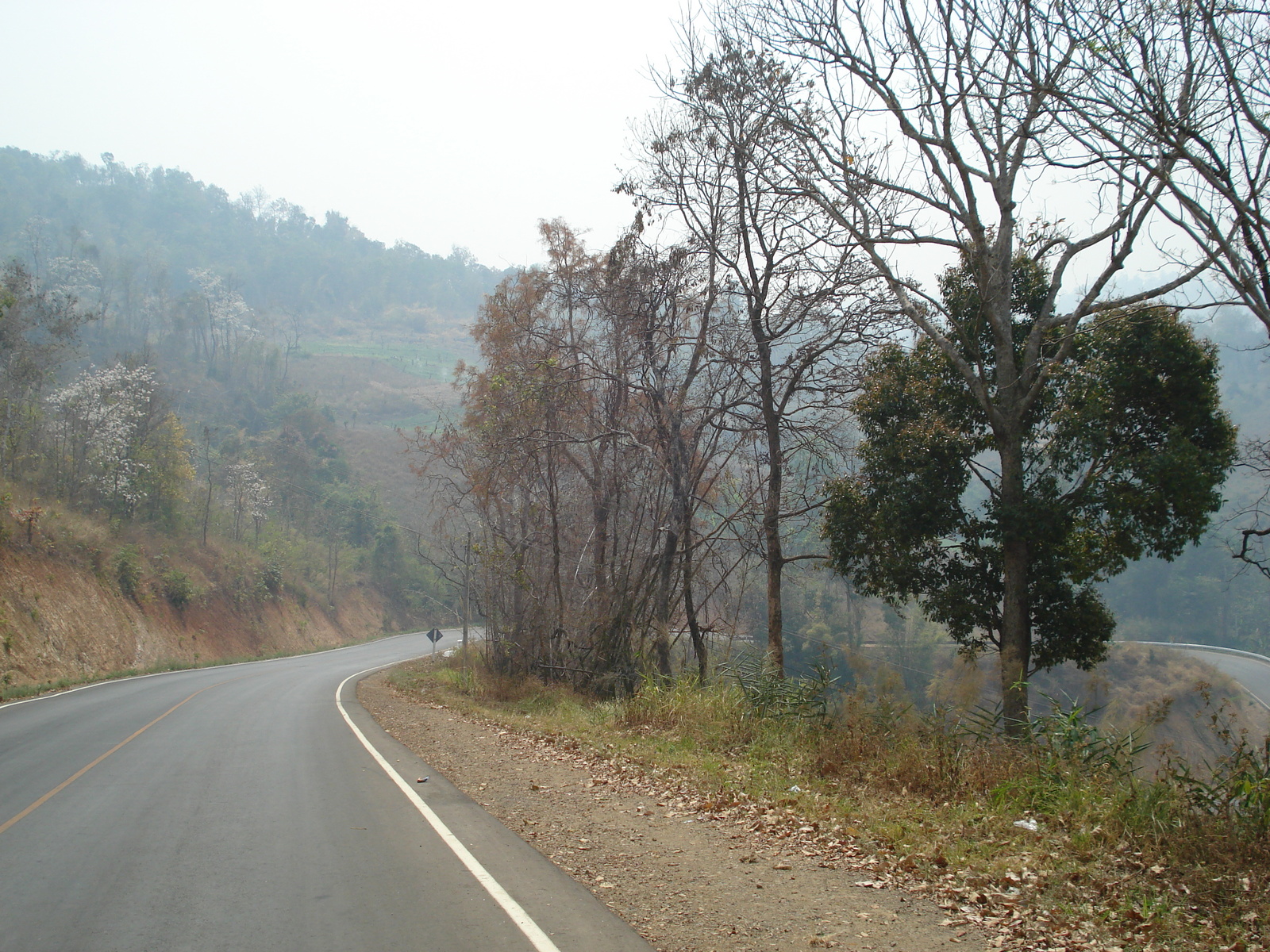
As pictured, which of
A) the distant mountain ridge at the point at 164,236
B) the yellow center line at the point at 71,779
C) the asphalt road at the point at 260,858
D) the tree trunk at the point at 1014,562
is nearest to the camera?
the asphalt road at the point at 260,858

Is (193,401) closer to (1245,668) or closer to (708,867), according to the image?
(1245,668)

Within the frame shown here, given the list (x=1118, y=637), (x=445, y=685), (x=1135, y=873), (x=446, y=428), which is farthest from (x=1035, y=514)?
(x=1118, y=637)

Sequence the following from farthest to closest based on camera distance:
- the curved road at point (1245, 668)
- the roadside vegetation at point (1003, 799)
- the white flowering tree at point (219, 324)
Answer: the white flowering tree at point (219, 324), the curved road at point (1245, 668), the roadside vegetation at point (1003, 799)

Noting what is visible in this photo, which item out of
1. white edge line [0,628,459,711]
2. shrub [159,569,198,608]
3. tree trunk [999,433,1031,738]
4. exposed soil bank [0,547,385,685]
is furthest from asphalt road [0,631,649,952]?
shrub [159,569,198,608]

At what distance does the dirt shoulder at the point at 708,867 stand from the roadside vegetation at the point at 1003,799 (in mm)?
205

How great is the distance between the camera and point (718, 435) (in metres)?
18.0

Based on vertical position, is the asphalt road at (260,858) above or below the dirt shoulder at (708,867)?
above

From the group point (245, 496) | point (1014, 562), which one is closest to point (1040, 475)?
point (1014, 562)

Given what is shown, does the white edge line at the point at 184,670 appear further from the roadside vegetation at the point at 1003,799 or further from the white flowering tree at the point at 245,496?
the roadside vegetation at the point at 1003,799

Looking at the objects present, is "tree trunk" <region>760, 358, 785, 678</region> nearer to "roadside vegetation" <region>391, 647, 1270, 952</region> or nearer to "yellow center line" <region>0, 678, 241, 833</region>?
"roadside vegetation" <region>391, 647, 1270, 952</region>

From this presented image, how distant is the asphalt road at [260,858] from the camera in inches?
197

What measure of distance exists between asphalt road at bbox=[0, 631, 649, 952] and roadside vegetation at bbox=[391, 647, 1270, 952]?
2.54 meters

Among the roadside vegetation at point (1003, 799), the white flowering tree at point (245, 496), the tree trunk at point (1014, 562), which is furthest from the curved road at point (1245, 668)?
the white flowering tree at point (245, 496)

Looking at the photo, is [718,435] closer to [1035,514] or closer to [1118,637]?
[1035,514]
